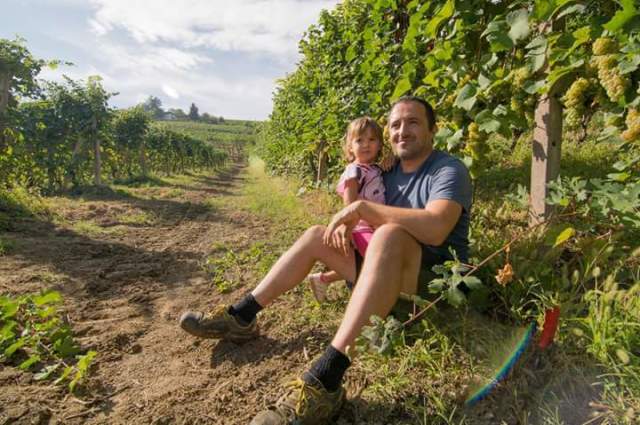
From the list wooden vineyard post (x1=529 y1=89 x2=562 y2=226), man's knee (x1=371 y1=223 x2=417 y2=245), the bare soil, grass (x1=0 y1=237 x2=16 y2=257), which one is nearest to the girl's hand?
man's knee (x1=371 y1=223 x2=417 y2=245)

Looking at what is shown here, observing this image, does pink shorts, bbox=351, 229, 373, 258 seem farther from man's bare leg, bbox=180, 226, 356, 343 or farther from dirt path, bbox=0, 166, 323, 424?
dirt path, bbox=0, 166, 323, 424

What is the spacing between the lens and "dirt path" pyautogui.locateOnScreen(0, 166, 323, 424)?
5.75 ft

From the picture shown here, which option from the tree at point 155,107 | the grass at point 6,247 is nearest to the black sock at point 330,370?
the grass at point 6,247

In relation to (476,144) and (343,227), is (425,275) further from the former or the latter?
(476,144)

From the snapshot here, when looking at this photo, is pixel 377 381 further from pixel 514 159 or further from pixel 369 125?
pixel 514 159

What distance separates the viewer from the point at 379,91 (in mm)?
3971

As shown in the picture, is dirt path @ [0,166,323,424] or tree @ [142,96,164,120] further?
tree @ [142,96,164,120]

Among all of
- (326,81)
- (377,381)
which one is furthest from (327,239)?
(326,81)

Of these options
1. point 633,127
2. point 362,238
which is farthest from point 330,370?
point 633,127

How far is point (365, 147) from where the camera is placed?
259 cm

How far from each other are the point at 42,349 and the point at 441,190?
2534 mm

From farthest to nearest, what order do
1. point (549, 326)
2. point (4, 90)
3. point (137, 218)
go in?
point (4, 90) < point (137, 218) < point (549, 326)

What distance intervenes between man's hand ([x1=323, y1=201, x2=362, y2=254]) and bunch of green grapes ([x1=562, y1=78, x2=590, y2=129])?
106cm

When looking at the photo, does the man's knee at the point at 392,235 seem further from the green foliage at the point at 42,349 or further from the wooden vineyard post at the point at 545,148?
the green foliage at the point at 42,349
